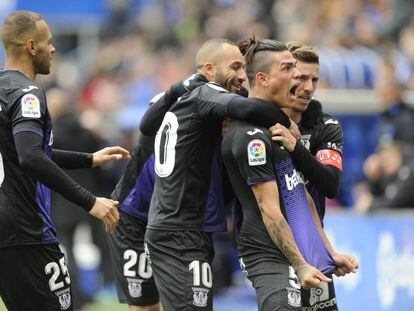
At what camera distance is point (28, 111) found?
296 inches

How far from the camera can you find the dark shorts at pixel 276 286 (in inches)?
293

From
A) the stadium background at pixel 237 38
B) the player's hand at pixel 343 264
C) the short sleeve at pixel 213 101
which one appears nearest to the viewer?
the short sleeve at pixel 213 101

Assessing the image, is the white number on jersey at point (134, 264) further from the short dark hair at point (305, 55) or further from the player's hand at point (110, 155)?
the short dark hair at point (305, 55)

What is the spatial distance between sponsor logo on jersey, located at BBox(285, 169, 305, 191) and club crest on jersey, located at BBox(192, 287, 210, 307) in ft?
3.55

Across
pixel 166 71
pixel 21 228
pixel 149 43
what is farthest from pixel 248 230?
pixel 149 43

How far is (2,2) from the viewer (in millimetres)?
23688

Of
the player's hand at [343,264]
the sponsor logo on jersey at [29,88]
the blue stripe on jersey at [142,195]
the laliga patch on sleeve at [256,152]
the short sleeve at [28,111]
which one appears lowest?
the player's hand at [343,264]

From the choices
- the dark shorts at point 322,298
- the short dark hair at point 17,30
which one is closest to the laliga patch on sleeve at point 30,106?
the short dark hair at point 17,30

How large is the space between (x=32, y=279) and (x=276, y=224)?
177 cm

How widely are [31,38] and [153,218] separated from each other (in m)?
1.63

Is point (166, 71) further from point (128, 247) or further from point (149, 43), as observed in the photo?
point (128, 247)

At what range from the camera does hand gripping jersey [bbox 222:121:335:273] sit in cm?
745

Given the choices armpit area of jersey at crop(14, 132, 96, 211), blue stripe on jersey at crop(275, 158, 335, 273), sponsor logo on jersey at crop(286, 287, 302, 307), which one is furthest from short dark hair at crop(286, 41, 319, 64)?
armpit area of jersey at crop(14, 132, 96, 211)

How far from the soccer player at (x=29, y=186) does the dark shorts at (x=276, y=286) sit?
107cm
